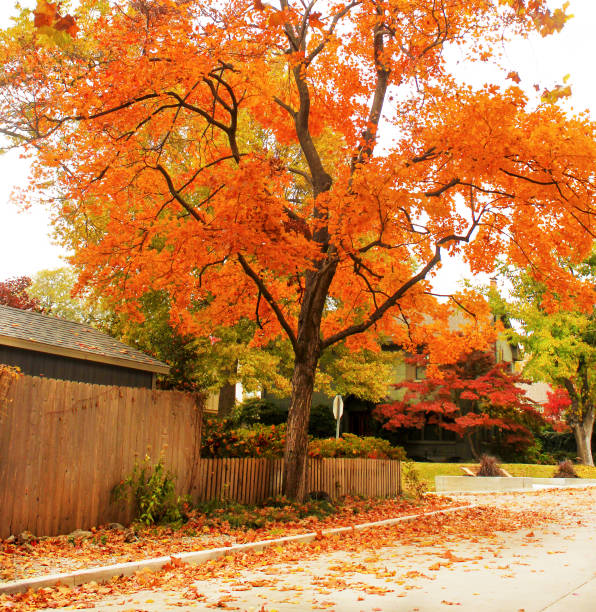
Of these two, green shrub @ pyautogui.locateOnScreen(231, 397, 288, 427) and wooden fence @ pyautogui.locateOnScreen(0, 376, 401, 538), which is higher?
green shrub @ pyautogui.locateOnScreen(231, 397, 288, 427)

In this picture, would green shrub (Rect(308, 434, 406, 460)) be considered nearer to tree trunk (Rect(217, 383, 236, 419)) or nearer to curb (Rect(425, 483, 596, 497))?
curb (Rect(425, 483, 596, 497))

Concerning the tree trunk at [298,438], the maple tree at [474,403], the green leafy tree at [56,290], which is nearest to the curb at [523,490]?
the maple tree at [474,403]

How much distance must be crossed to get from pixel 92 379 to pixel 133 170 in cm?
575

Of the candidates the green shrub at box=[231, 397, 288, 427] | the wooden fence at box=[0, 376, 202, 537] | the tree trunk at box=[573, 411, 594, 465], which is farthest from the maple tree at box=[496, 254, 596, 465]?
the wooden fence at box=[0, 376, 202, 537]

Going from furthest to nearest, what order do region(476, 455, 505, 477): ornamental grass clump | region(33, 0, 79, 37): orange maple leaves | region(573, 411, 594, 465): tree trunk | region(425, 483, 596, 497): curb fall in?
region(573, 411, 594, 465): tree trunk → region(476, 455, 505, 477): ornamental grass clump → region(425, 483, 596, 497): curb → region(33, 0, 79, 37): orange maple leaves

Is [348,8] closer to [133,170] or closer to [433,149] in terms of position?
[433,149]

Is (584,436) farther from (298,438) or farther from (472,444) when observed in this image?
(298,438)

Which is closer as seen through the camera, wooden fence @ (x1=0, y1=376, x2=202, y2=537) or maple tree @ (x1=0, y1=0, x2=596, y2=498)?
wooden fence @ (x1=0, y1=376, x2=202, y2=537)

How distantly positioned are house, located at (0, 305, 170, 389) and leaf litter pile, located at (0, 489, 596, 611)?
732cm

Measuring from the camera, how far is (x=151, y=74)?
480 inches

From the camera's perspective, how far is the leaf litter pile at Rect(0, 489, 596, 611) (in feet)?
20.7

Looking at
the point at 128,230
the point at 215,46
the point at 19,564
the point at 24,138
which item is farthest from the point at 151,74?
the point at 19,564

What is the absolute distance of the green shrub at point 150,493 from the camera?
1012 cm

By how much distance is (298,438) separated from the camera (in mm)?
13469
